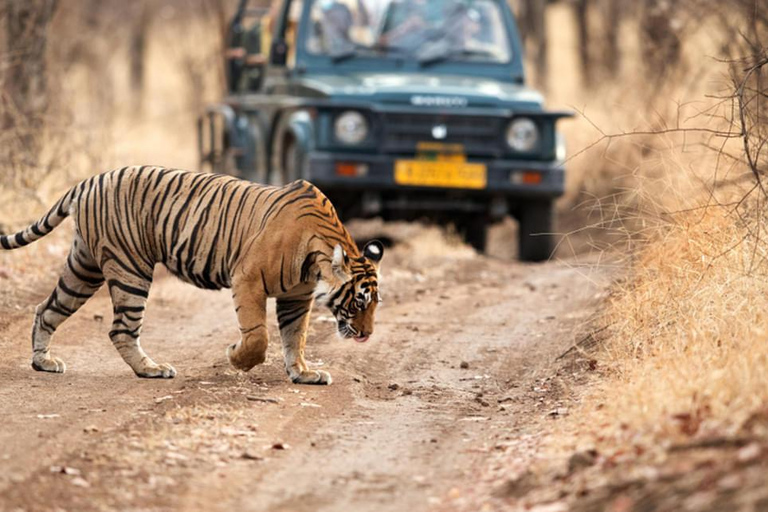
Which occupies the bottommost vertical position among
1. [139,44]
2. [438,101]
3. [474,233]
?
[474,233]

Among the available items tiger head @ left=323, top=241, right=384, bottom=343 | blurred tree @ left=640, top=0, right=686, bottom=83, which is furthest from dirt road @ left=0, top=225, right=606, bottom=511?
blurred tree @ left=640, top=0, right=686, bottom=83

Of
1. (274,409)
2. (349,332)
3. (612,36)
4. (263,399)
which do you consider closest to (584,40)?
(612,36)

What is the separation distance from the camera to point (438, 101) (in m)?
11.4

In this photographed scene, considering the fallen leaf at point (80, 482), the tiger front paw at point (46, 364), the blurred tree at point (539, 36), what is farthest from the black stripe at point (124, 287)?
the blurred tree at point (539, 36)

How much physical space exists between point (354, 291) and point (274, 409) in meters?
0.69

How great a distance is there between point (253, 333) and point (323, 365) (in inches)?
35.1

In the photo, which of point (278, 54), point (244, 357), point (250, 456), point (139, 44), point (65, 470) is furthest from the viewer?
point (139, 44)

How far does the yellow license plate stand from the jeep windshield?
3.99 ft

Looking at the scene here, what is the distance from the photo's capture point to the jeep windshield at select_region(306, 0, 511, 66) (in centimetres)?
1218

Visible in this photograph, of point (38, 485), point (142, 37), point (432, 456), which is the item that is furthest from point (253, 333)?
point (142, 37)

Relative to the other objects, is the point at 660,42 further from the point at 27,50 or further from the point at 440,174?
the point at 27,50

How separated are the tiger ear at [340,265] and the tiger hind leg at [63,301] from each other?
145 cm

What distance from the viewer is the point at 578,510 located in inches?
169

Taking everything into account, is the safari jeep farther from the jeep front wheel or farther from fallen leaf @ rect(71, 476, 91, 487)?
fallen leaf @ rect(71, 476, 91, 487)
